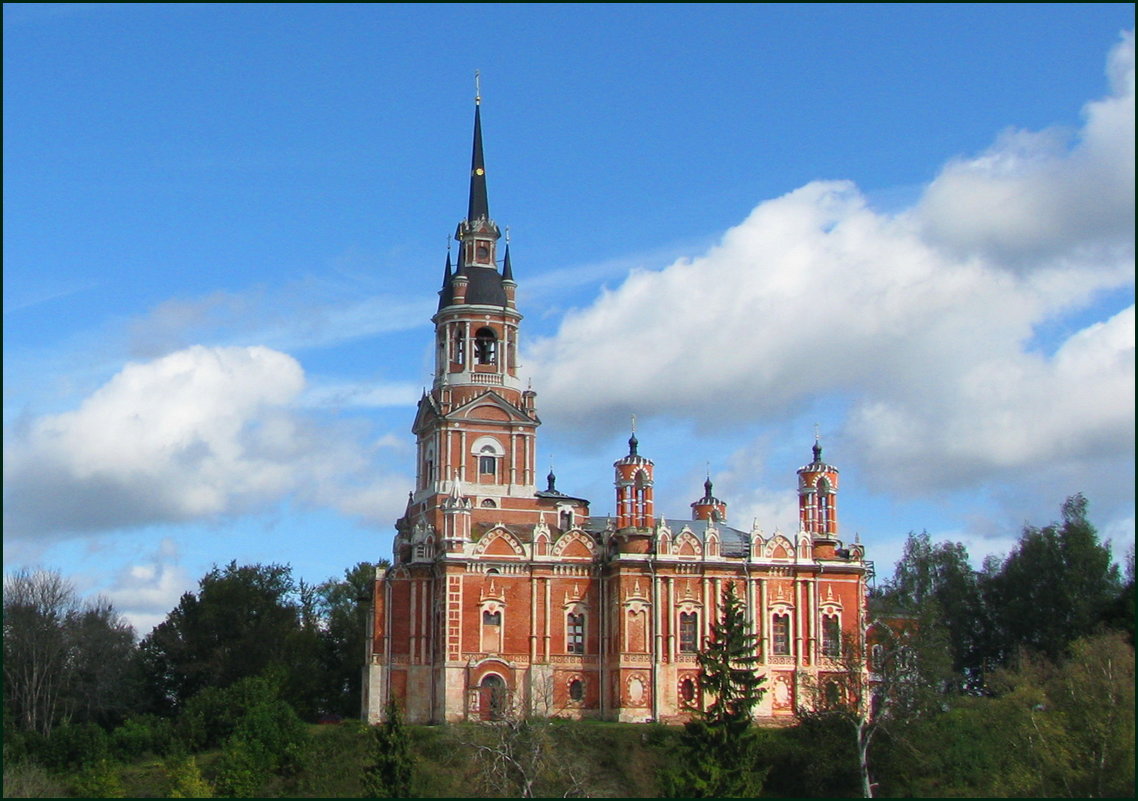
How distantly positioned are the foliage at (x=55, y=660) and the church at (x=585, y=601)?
17633 millimetres

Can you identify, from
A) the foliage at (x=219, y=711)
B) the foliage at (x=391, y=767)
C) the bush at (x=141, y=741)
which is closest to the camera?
the foliage at (x=391, y=767)

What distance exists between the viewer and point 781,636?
63.3 metres

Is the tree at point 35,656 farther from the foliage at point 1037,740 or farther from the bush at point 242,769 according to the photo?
the foliage at point 1037,740

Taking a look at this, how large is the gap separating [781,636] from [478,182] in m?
26.2

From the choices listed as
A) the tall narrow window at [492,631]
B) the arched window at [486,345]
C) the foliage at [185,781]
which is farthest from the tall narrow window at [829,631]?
the foliage at [185,781]

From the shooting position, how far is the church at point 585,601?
2409 inches

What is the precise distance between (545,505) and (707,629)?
10198mm

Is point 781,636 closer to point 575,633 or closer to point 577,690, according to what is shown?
point 575,633

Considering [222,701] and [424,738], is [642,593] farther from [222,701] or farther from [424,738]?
[222,701]

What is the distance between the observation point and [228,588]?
7244cm

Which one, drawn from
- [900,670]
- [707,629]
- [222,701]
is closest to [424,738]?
[222,701]

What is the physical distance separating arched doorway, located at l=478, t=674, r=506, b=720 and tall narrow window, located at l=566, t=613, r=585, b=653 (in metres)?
3.42

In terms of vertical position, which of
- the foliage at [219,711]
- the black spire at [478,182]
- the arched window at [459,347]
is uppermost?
the black spire at [478,182]

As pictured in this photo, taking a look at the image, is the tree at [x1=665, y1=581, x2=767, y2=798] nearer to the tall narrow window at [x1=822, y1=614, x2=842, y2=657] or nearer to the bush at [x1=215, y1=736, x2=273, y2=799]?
the tall narrow window at [x1=822, y1=614, x2=842, y2=657]
